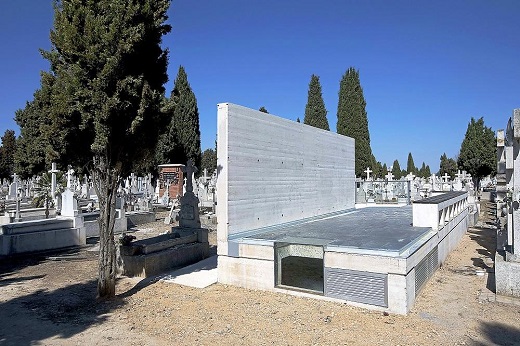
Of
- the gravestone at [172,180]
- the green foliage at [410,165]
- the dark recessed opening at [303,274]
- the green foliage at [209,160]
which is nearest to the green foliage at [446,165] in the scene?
the green foliage at [410,165]

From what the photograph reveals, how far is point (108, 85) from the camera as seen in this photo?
6.21 metres

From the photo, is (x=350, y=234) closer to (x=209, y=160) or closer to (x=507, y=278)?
(x=507, y=278)

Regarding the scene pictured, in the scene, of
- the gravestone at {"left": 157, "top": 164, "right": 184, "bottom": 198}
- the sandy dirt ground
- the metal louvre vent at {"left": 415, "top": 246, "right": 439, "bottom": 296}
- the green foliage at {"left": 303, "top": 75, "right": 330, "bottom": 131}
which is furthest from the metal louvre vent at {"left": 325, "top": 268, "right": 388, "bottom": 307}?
the green foliage at {"left": 303, "top": 75, "right": 330, "bottom": 131}

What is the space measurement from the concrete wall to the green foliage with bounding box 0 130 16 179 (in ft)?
148

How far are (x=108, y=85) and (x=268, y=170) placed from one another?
4445mm

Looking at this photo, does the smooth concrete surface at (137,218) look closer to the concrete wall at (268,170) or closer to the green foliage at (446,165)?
the concrete wall at (268,170)

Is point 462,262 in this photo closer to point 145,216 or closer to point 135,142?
point 135,142

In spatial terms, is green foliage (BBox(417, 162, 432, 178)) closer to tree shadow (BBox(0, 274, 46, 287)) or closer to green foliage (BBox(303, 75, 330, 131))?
green foliage (BBox(303, 75, 330, 131))

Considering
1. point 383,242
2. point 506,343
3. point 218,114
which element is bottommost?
point 506,343

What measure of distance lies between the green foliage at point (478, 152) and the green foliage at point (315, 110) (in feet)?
55.1

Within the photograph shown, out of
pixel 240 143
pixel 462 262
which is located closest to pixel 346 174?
pixel 462 262

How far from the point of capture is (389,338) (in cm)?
501

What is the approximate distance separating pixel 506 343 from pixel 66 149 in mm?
7298

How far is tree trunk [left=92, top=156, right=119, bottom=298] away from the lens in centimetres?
667
